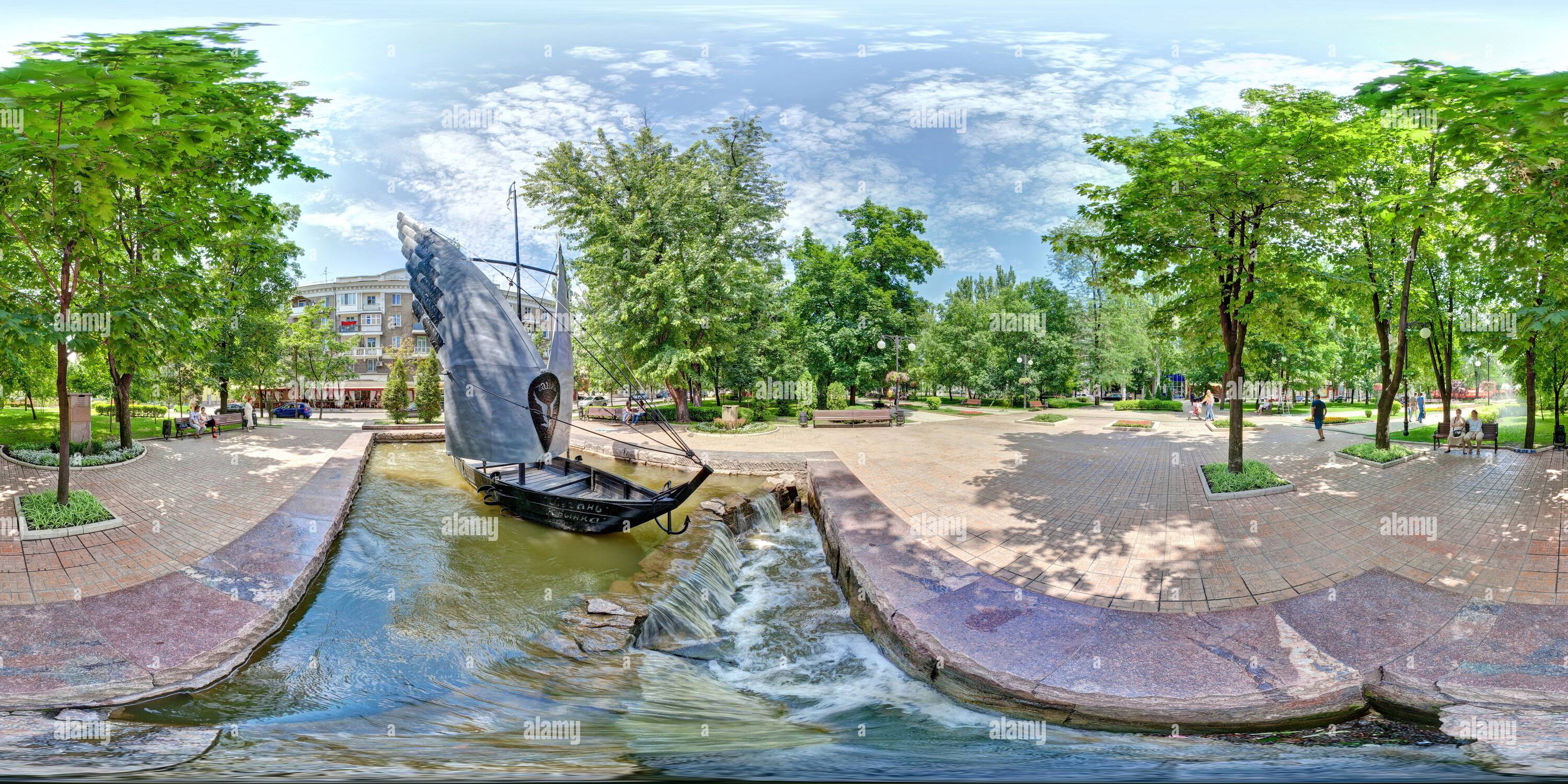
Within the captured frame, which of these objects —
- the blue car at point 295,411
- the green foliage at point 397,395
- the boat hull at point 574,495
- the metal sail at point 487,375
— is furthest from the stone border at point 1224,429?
the blue car at point 295,411

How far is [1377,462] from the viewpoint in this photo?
11.6m

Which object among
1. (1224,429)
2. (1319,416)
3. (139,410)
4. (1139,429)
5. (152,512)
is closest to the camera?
(152,512)

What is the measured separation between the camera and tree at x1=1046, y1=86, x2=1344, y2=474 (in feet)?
30.9

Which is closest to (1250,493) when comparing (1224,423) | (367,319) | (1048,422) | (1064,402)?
(1048,422)

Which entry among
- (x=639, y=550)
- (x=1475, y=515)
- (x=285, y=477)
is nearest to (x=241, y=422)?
(x=285, y=477)

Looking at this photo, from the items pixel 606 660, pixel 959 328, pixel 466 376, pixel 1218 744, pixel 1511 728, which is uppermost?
pixel 959 328

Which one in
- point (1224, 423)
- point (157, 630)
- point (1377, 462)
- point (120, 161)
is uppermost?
point (120, 161)

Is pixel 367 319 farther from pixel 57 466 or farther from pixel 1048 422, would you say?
pixel 1048 422

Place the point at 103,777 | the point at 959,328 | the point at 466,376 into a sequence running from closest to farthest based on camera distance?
the point at 103,777, the point at 466,376, the point at 959,328

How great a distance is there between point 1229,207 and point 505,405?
1376 centimetres

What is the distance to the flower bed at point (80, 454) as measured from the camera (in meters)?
11.4

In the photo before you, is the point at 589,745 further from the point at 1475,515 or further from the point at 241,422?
the point at 241,422

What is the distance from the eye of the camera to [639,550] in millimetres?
9898

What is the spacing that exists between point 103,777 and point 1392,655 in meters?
8.37
